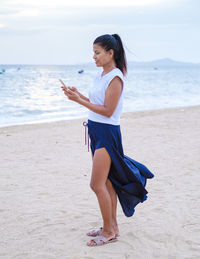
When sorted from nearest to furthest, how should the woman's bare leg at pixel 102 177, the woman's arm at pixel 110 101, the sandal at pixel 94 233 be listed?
the woman's arm at pixel 110 101 < the woman's bare leg at pixel 102 177 < the sandal at pixel 94 233

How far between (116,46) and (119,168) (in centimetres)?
97

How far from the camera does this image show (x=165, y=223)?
153 inches

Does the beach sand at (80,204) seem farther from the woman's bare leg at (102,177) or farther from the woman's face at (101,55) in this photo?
the woman's face at (101,55)

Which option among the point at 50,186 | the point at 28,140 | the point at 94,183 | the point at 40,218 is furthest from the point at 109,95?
the point at 28,140

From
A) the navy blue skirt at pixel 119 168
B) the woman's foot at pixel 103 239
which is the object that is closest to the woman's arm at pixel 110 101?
the navy blue skirt at pixel 119 168

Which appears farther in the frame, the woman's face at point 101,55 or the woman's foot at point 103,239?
the woman's foot at point 103,239

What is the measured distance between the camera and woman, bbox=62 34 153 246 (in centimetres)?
303

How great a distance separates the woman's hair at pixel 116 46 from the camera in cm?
308

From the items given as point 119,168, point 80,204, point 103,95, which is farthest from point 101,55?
point 80,204

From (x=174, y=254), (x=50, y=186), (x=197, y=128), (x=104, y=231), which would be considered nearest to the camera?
(x=174, y=254)

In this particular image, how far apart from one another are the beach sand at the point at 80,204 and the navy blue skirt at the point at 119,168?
431 millimetres

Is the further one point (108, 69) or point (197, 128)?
point (197, 128)

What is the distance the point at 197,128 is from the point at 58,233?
6971mm

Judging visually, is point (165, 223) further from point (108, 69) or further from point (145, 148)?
point (145, 148)
